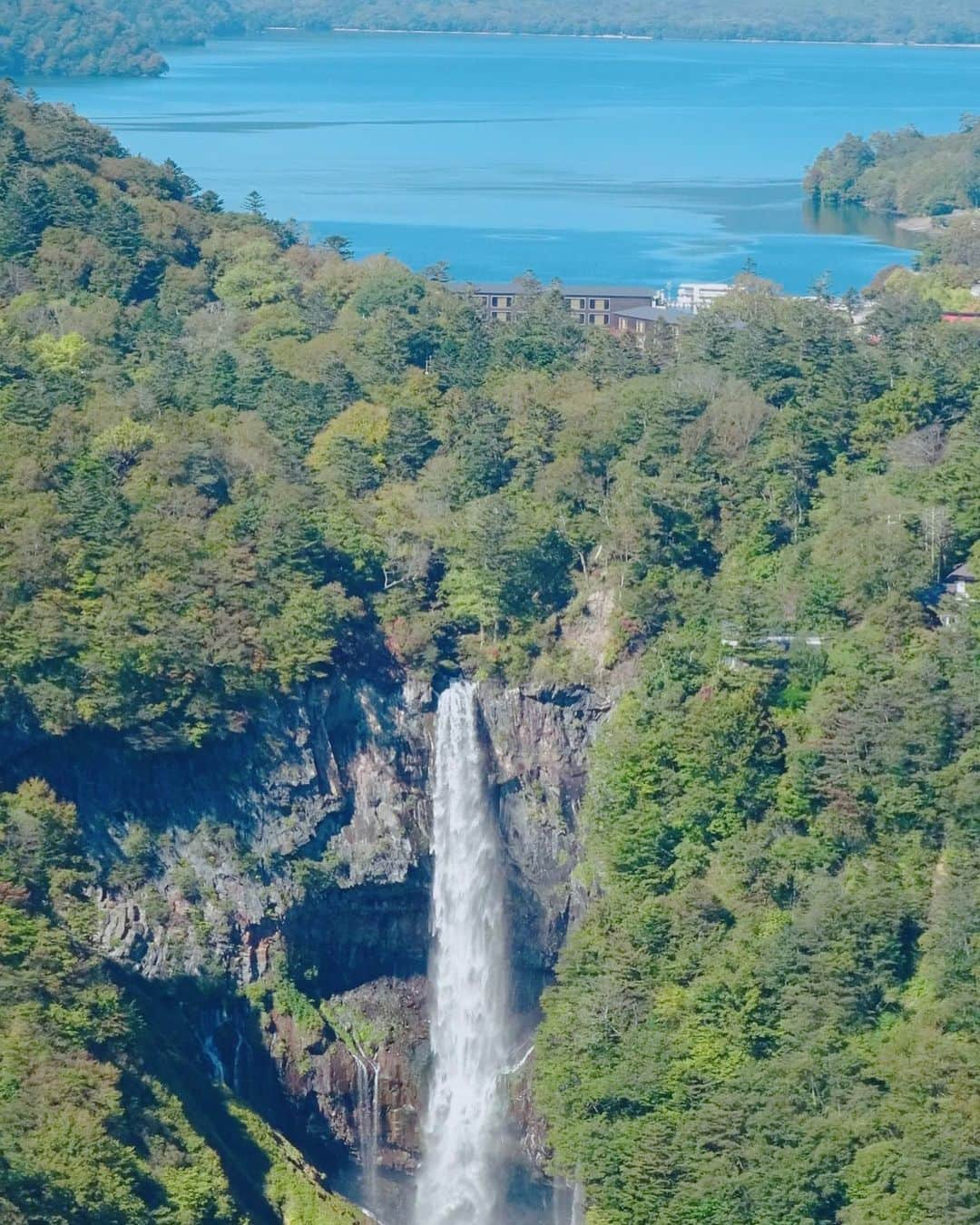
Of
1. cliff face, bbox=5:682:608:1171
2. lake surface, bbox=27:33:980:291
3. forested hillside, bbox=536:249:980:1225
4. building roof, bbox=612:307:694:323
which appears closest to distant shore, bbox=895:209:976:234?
lake surface, bbox=27:33:980:291

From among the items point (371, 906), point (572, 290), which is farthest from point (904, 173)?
point (371, 906)

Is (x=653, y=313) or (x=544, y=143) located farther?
(x=544, y=143)

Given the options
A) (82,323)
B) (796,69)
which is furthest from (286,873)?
(796,69)

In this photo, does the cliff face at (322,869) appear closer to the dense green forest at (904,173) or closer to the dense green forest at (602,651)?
the dense green forest at (602,651)

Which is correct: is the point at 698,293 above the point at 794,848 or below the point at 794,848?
above

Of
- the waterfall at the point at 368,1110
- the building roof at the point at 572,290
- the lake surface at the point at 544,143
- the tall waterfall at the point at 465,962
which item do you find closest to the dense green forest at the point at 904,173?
the lake surface at the point at 544,143

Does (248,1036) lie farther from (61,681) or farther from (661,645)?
(661,645)

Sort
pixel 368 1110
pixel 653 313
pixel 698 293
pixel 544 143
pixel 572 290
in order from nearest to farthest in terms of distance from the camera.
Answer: pixel 368 1110
pixel 653 313
pixel 572 290
pixel 698 293
pixel 544 143

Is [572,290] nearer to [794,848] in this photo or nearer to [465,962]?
[465,962]
